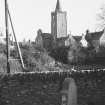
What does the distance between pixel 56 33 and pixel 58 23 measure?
6654 millimetres

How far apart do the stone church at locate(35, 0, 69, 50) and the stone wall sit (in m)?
74.7

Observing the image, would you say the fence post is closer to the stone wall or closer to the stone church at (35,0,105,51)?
the stone wall

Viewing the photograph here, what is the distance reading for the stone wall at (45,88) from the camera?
899 cm

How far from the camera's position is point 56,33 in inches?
3920

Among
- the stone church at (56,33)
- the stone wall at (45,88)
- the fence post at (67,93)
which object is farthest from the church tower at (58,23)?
the fence post at (67,93)

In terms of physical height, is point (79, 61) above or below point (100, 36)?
below

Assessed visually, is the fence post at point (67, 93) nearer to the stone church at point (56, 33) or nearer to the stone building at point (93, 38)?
the stone building at point (93, 38)

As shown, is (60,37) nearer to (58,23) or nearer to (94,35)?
(58,23)

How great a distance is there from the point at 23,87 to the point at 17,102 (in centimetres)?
50

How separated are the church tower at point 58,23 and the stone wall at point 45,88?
8831 cm

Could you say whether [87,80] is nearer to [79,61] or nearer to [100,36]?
[79,61]

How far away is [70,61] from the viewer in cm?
6738

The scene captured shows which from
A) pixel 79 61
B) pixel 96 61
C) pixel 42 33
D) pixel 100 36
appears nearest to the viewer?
pixel 96 61

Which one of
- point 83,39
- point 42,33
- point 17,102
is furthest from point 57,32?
point 17,102
